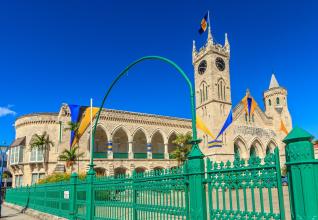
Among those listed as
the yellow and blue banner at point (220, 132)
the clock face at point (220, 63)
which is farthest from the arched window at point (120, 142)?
the clock face at point (220, 63)

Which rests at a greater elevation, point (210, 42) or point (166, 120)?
point (210, 42)

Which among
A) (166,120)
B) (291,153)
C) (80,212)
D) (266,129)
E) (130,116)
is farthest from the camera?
(266,129)

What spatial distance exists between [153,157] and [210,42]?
14.5 meters

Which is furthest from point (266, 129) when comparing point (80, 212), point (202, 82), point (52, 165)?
point (80, 212)

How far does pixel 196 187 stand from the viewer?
15.3ft

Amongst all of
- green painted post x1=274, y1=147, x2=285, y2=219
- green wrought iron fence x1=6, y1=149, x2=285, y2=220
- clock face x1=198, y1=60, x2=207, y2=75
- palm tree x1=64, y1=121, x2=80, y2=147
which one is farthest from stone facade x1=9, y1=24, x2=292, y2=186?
green painted post x1=274, y1=147, x2=285, y2=219

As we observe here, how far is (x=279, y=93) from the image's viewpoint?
126 feet

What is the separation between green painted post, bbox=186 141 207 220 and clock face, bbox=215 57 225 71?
28.1m

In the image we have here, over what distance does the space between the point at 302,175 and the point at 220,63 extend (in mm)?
30408

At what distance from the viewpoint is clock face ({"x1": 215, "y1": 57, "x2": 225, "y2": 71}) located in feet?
105

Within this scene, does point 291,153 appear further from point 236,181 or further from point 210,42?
point 210,42

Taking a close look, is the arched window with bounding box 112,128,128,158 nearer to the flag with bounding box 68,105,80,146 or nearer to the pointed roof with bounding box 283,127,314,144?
the flag with bounding box 68,105,80,146

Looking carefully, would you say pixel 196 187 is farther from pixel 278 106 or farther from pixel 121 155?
pixel 278 106

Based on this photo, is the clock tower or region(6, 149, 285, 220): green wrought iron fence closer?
region(6, 149, 285, 220): green wrought iron fence
